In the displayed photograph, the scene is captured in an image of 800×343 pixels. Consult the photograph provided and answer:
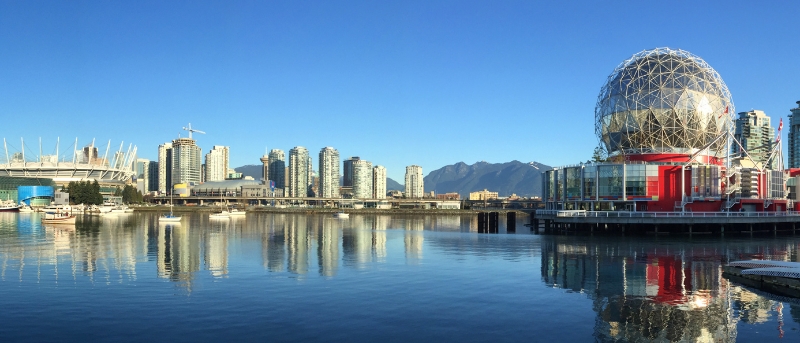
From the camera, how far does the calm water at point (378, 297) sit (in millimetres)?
21109

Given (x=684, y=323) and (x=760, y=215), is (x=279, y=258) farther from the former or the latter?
(x=760, y=215)

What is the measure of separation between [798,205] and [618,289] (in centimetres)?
7376

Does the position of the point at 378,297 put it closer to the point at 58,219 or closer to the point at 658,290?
the point at 658,290

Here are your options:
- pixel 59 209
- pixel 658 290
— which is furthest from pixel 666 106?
pixel 59 209

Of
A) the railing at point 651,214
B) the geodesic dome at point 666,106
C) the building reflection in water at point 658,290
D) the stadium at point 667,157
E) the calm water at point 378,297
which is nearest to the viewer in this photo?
the calm water at point 378,297

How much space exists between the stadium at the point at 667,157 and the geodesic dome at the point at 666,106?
0.12 meters

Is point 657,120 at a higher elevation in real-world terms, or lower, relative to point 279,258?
higher

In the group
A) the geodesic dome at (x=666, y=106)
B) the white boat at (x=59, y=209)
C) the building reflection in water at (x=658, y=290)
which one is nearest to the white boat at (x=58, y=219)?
the white boat at (x=59, y=209)

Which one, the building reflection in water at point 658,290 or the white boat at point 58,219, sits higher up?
the white boat at point 58,219

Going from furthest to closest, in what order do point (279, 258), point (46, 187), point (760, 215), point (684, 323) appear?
Answer: 1. point (46, 187)
2. point (760, 215)
3. point (279, 258)
4. point (684, 323)

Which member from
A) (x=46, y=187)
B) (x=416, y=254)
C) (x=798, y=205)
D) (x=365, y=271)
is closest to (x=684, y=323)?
(x=365, y=271)

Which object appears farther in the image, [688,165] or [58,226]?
[58,226]

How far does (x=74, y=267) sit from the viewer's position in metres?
36.2

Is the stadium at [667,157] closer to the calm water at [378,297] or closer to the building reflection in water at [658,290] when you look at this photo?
the building reflection in water at [658,290]
